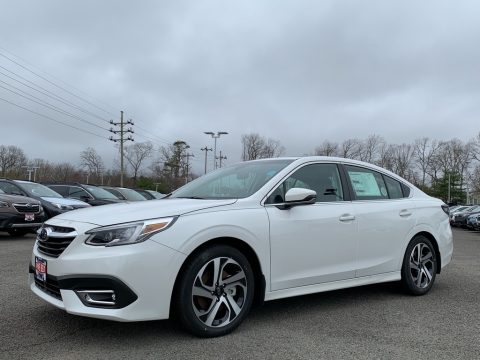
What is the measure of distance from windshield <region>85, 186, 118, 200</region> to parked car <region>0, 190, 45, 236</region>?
520 cm

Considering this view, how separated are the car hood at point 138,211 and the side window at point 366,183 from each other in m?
1.72

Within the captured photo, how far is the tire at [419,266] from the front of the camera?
566 centimetres

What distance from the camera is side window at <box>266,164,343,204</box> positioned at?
4.78m

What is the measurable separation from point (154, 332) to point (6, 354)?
114cm

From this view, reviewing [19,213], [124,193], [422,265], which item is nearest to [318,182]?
[422,265]

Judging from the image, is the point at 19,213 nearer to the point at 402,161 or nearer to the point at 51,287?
the point at 51,287

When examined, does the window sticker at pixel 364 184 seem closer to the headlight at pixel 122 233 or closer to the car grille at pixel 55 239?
the headlight at pixel 122 233

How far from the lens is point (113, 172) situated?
92312 mm

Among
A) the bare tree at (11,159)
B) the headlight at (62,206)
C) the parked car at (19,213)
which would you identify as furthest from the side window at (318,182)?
the bare tree at (11,159)

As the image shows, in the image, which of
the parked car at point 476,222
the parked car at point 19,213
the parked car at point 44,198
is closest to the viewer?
the parked car at point 19,213

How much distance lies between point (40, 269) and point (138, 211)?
3.20 ft

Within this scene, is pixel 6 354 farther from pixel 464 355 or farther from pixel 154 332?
pixel 464 355

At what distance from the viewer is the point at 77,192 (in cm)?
1675

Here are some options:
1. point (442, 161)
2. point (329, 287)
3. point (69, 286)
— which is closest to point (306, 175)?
point (329, 287)
